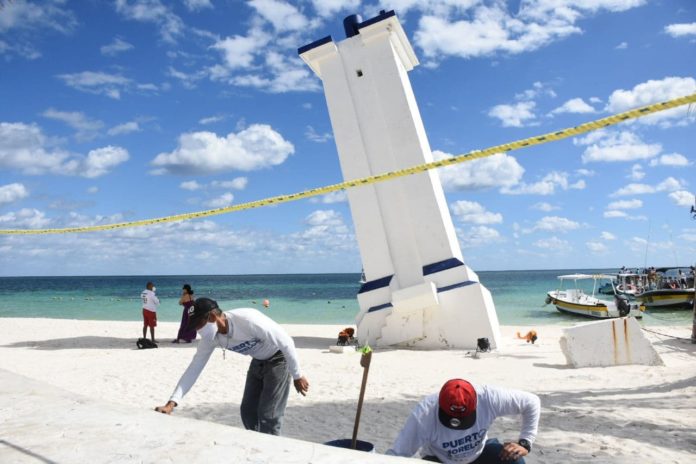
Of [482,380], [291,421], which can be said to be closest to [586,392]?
[482,380]

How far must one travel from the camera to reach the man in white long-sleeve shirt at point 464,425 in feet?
10.5

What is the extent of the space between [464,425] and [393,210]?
34.8ft

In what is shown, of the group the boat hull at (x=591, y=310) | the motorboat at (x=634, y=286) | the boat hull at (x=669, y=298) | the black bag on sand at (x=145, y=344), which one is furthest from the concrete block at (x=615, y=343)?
the motorboat at (x=634, y=286)

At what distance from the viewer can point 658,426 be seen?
623 centimetres

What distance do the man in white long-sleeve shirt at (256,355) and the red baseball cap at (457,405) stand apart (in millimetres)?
1290

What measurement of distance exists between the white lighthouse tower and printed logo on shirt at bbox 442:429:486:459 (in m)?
9.52

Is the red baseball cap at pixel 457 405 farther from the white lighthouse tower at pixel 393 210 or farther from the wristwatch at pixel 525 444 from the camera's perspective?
the white lighthouse tower at pixel 393 210

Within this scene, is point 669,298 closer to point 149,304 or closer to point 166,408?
point 149,304

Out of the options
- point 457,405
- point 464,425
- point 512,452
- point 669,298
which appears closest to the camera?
point 457,405

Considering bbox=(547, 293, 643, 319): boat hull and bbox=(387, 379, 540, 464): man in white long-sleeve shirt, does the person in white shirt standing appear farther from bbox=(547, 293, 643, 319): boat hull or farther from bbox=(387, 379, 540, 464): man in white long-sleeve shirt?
bbox=(547, 293, 643, 319): boat hull

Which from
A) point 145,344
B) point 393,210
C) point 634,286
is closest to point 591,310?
point 634,286

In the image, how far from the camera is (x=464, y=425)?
3227 mm

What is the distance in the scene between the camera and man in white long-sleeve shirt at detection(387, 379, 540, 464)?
10.5 feet

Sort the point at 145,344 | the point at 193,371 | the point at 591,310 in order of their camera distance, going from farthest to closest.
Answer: the point at 591,310
the point at 145,344
the point at 193,371
